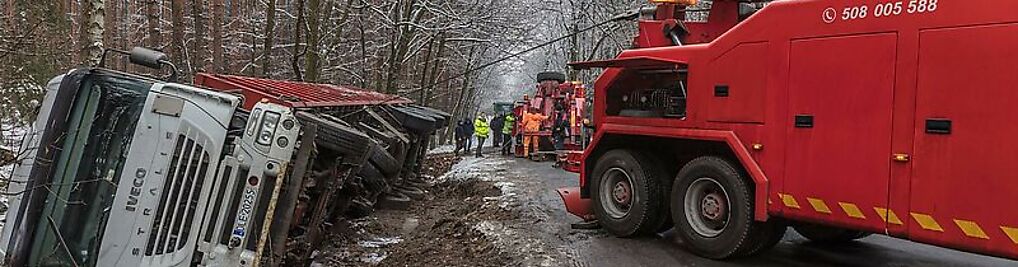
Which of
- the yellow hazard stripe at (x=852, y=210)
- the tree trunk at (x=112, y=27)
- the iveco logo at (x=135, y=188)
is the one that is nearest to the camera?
the iveco logo at (x=135, y=188)

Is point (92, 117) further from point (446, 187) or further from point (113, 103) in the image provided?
point (446, 187)

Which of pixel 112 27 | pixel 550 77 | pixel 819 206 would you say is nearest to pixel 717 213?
pixel 819 206

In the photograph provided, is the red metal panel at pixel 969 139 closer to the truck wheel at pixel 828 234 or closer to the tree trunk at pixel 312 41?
the truck wheel at pixel 828 234

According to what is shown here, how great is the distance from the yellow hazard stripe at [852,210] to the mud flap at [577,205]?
317 cm

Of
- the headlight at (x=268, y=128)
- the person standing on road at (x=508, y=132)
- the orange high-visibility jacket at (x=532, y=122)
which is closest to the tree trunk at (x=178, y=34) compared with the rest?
the orange high-visibility jacket at (x=532, y=122)

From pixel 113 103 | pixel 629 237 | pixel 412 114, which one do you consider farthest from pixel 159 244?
pixel 412 114

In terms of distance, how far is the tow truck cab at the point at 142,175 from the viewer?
4508 millimetres

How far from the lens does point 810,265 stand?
634 cm

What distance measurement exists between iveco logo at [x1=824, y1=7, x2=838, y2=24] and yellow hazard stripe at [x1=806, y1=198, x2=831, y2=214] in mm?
1235

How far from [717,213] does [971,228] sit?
202 centimetres

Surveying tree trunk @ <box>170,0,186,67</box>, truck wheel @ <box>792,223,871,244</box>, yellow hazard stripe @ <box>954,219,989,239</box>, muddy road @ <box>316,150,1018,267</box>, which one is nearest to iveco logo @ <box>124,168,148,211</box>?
muddy road @ <box>316,150,1018,267</box>

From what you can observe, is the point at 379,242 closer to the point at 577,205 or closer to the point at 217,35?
the point at 577,205

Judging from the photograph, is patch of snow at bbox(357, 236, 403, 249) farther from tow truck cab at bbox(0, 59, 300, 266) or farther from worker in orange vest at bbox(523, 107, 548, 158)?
worker in orange vest at bbox(523, 107, 548, 158)

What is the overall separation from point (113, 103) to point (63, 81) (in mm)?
335
